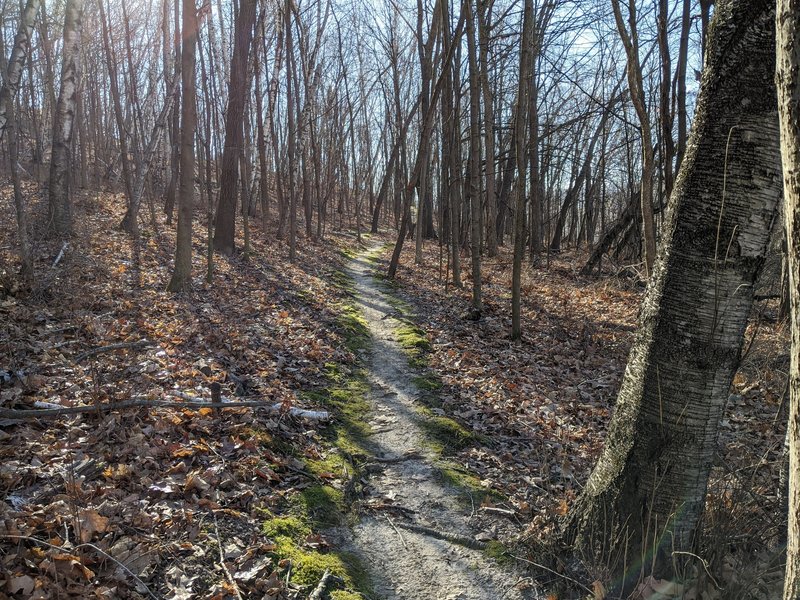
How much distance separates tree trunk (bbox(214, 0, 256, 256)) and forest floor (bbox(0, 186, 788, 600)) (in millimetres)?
3917

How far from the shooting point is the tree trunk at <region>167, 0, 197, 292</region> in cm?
856

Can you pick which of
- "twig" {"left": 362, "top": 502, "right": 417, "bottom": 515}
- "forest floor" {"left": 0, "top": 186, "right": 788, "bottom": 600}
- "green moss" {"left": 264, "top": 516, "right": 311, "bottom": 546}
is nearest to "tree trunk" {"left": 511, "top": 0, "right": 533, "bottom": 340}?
"forest floor" {"left": 0, "top": 186, "right": 788, "bottom": 600}

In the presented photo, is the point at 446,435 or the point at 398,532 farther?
→ the point at 446,435

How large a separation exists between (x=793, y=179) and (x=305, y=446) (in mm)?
4292

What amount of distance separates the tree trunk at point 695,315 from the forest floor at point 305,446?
32cm

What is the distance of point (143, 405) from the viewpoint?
173 inches

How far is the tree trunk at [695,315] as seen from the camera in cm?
242

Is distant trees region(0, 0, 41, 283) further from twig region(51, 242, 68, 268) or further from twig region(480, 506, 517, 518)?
twig region(480, 506, 517, 518)

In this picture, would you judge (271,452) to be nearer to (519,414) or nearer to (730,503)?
(519,414)

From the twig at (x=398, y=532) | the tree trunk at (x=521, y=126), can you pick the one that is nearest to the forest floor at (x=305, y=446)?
the twig at (x=398, y=532)

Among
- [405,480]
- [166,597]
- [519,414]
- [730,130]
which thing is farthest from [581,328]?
[166,597]

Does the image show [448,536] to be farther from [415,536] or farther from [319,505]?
[319,505]

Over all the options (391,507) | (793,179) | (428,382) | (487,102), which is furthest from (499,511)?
(487,102)

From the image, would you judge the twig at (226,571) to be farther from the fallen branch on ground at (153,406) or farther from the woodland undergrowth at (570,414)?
the woodland undergrowth at (570,414)
